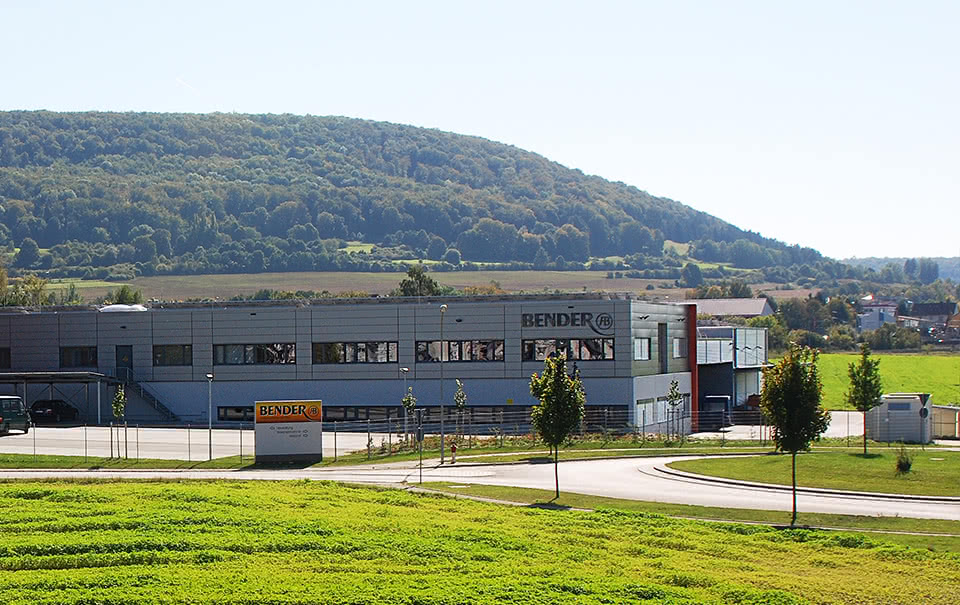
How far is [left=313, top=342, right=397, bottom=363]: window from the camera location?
267ft

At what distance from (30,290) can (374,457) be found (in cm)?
10554

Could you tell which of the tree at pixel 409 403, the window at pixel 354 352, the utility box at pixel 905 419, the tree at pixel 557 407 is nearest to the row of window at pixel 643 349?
the tree at pixel 409 403

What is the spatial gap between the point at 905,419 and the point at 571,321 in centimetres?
2296

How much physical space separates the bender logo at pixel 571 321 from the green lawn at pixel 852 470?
2444 centimetres

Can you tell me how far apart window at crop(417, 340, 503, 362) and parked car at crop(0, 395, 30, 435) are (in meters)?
24.8

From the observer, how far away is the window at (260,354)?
273 feet

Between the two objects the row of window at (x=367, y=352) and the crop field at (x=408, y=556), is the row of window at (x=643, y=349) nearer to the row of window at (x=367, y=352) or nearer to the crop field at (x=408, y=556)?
the row of window at (x=367, y=352)

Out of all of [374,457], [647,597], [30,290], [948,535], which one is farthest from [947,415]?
[30,290]

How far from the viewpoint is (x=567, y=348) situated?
7962 centimetres

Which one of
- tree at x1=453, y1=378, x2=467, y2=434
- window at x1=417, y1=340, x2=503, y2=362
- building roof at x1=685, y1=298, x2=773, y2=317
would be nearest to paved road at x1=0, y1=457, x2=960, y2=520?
tree at x1=453, y1=378, x2=467, y2=434

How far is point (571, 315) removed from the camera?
7919cm

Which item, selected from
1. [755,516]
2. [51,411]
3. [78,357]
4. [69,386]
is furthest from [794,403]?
[78,357]

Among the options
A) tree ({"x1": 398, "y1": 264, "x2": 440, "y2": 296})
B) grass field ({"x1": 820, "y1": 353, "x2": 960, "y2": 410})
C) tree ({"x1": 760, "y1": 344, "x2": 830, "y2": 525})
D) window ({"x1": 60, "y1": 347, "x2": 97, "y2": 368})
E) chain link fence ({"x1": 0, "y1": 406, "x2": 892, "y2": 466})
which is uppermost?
tree ({"x1": 398, "y1": 264, "x2": 440, "y2": 296})

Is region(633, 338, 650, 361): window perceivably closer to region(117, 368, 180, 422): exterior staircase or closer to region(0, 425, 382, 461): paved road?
region(0, 425, 382, 461): paved road
